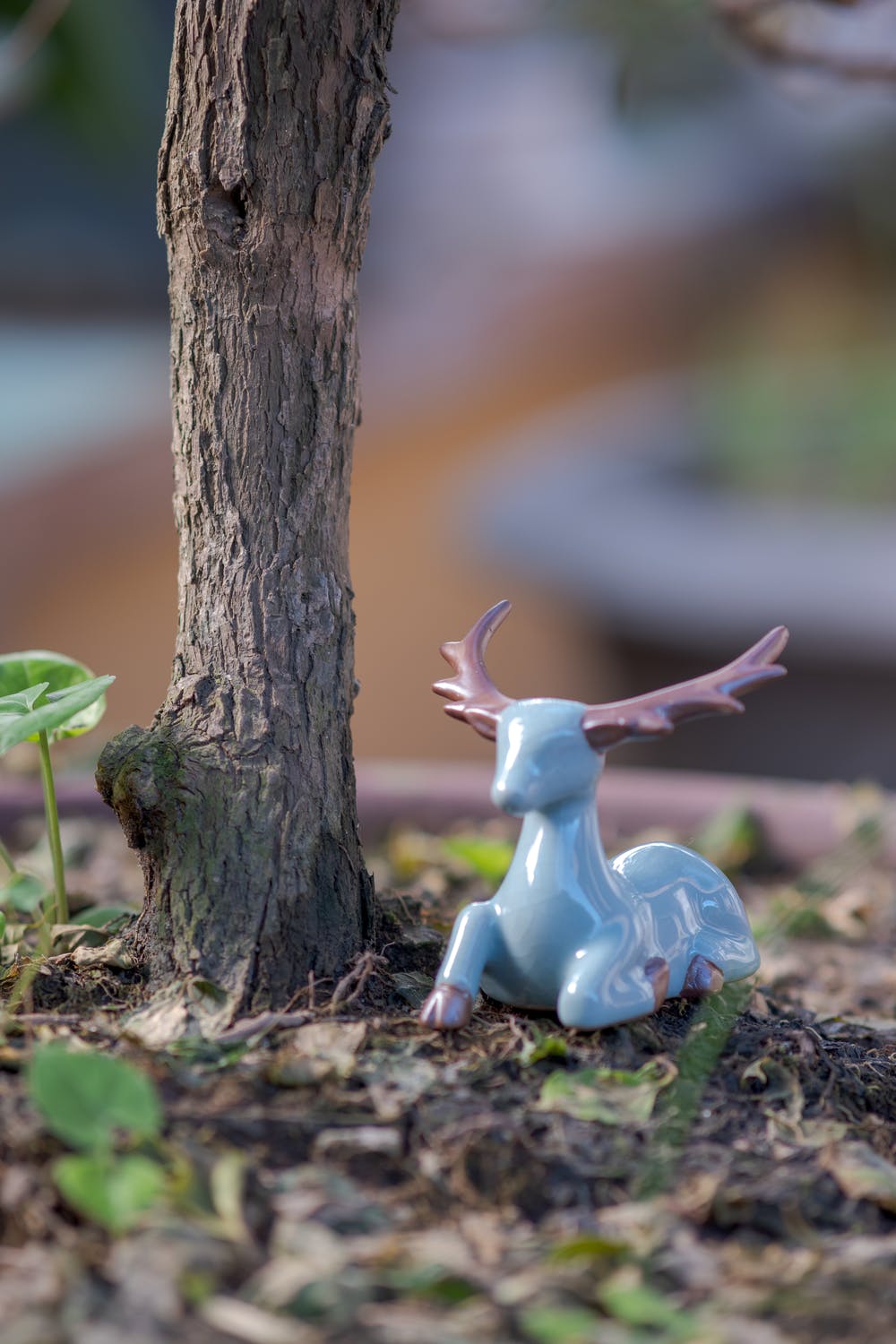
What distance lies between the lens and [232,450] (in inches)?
31.0

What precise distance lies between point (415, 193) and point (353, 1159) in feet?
15.1

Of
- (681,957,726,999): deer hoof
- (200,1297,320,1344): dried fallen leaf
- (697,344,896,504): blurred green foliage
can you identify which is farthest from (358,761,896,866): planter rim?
(697,344,896,504): blurred green foliage

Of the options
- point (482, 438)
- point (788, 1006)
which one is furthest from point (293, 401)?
point (482, 438)

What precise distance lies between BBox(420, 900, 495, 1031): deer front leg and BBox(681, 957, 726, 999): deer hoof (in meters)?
0.14

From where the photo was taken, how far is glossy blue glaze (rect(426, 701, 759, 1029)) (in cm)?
73

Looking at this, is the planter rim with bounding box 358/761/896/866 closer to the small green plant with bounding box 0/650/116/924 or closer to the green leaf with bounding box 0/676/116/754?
the small green plant with bounding box 0/650/116/924

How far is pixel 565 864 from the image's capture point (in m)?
0.75

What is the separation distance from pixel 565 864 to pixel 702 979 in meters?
0.13

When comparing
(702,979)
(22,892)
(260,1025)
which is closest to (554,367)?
(22,892)

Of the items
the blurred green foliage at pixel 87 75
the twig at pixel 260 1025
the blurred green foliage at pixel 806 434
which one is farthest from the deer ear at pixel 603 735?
the blurred green foliage at pixel 806 434

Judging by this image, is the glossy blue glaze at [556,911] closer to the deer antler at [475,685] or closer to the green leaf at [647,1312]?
the deer antler at [475,685]

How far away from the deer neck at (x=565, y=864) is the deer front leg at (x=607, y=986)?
2 cm

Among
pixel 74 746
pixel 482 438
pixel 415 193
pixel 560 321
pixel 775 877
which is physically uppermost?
pixel 415 193

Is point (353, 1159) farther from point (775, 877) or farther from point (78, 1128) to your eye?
point (775, 877)
